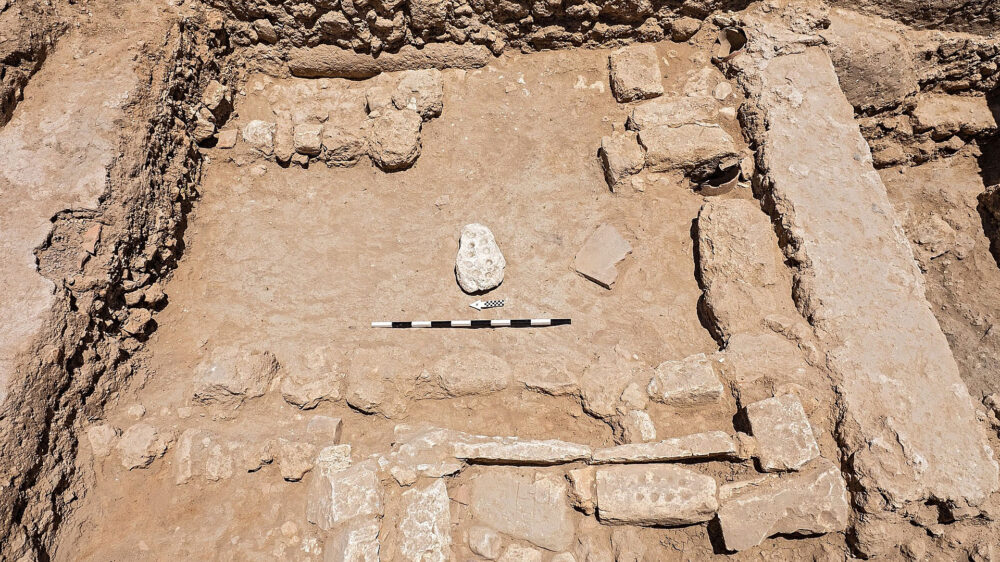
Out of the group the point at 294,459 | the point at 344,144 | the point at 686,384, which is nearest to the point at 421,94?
the point at 344,144

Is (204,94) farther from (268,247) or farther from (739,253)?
(739,253)

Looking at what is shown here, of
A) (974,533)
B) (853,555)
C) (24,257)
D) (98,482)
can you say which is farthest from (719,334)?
(24,257)

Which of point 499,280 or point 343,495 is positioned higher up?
point 499,280

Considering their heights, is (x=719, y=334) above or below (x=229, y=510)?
above

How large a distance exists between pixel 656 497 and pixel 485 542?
94 centimetres

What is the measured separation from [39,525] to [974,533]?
4837 mm

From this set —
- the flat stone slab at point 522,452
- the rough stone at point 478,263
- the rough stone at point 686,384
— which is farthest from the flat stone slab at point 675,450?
the rough stone at point 478,263

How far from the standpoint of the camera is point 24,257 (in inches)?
121

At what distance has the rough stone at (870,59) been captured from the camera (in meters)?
4.42

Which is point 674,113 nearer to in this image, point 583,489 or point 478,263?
point 478,263

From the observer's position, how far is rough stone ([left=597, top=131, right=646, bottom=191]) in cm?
412

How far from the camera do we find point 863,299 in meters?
3.29

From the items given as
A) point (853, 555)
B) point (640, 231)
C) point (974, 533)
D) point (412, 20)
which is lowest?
point (853, 555)

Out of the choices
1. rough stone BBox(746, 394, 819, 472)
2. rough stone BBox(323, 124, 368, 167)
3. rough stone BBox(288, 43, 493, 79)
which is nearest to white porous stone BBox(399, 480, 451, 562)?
rough stone BBox(746, 394, 819, 472)
